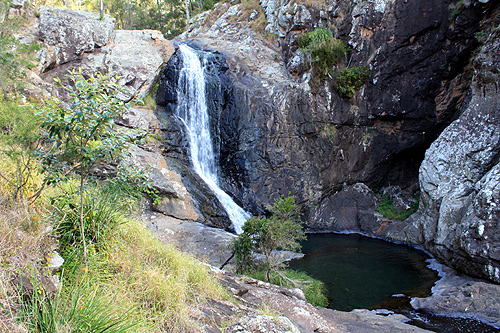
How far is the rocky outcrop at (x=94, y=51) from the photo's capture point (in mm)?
16891

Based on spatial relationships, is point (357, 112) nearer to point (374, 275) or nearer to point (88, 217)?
point (374, 275)

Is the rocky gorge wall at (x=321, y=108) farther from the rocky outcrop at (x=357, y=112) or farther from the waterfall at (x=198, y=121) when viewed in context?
the waterfall at (x=198, y=121)

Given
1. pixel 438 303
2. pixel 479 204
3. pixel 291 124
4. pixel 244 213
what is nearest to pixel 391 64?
pixel 291 124

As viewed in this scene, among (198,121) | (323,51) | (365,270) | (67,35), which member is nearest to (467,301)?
(365,270)

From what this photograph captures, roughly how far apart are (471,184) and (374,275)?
176 inches

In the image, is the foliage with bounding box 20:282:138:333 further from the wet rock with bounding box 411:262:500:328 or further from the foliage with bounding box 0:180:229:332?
the wet rock with bounding box 411:262:500:328

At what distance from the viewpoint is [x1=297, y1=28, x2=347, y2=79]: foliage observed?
685 inches

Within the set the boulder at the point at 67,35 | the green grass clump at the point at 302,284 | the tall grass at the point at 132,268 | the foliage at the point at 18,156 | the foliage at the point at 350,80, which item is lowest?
the green grass clump at the point at 302,284

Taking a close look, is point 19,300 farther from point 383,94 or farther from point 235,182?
point 383,94

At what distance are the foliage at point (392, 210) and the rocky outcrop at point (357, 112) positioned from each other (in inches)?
45.2

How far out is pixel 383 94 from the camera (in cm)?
1647

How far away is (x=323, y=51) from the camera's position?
691 inches

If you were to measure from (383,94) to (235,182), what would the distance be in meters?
9.10

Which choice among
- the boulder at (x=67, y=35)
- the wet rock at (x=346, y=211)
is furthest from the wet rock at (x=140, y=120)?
the wet rock at (x=346, y=211)
